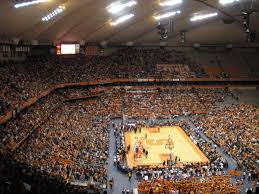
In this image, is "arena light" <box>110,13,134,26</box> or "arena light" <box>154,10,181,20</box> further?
"arena light" <box>154,10,181,20</box>

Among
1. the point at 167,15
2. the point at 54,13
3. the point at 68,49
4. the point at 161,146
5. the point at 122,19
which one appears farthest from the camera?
the point at 68,49

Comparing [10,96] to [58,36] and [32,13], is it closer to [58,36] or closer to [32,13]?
[32,13]

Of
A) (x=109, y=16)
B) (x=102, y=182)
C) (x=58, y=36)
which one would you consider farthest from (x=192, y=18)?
(x=102, y=182)

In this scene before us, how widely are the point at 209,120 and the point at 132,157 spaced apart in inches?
537

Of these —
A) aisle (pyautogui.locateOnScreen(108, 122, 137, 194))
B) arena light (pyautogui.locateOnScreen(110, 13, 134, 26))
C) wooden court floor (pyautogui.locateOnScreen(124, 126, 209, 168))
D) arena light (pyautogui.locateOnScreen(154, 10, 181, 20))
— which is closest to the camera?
aisle (pyautogui.locateOnScreen(108, 122, 137, 194))

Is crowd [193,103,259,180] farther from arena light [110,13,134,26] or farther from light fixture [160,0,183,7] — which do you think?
arena light [110,13,134,26]

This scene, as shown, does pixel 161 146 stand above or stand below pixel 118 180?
above

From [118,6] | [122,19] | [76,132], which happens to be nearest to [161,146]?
[76,132]

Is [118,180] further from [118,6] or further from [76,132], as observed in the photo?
[118,6]

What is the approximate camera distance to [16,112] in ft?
101

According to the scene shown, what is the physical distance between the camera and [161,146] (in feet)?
120

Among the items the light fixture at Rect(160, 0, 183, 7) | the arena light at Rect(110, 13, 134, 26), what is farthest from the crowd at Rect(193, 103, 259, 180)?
the arena light at Rect(110, 13, 134, 26)

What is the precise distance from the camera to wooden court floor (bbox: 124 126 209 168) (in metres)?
32.2

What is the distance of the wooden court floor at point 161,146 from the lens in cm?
3222
